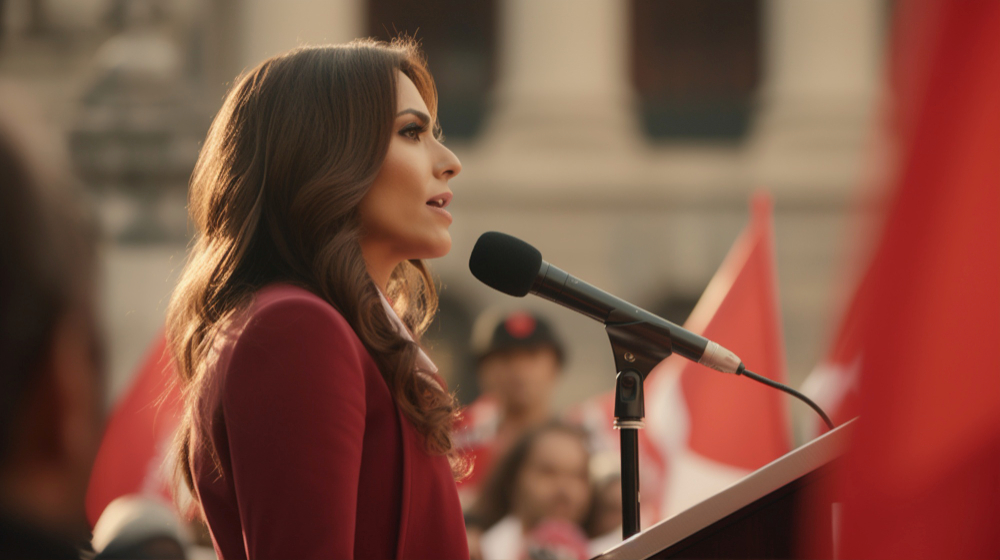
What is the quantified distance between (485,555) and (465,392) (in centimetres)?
833

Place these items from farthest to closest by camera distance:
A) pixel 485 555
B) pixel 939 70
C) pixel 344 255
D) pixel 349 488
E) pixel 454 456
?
pixel 485 555, pixel 454 456, pixel 344 255, pixel 349 488, pixel 939 70

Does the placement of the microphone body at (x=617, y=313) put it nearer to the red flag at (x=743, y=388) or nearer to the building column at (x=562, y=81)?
the red flag at (x=743, y=388)

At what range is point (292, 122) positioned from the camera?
5.82 ft

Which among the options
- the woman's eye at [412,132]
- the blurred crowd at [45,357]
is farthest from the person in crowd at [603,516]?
the blurred crowd at [45,357]

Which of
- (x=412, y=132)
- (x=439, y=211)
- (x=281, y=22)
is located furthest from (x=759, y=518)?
(x=281, y=22)

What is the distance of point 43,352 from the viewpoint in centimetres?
86

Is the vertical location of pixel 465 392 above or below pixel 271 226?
below

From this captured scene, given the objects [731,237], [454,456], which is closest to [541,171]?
[731,237]

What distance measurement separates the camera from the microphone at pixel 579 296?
1785 millimetres

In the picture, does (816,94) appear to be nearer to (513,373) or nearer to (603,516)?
(513,373)

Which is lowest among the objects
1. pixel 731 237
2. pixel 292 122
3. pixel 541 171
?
pixel 731 237

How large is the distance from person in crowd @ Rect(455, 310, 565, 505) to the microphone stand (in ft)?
8.10

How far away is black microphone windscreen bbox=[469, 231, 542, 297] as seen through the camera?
1866 mm

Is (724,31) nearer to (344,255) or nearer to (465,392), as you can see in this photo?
(465,392)
